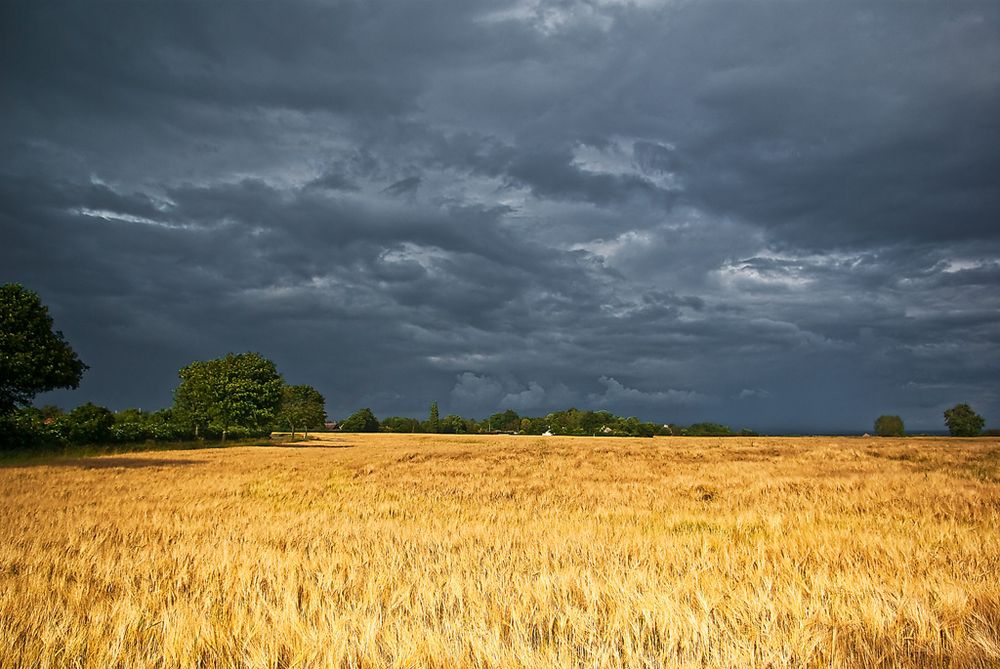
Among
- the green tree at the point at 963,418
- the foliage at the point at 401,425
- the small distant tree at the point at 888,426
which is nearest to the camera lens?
the small distant tree at the point at 888,426

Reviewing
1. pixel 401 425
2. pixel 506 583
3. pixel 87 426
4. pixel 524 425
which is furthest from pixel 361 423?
pixel 506 583

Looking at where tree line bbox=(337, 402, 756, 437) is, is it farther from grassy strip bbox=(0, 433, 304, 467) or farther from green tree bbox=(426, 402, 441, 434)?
grassy strip bbox=(0, 433, 304, 467)

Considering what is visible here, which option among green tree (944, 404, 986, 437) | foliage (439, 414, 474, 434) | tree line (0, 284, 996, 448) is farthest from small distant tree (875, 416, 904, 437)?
foliage (439, 414, 474, 434)

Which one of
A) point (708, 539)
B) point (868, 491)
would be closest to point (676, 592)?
point (708, 539)

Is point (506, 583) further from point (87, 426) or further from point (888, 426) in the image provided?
point (888, 426)

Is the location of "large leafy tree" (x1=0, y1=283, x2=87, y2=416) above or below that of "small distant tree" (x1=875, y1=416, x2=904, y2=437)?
above

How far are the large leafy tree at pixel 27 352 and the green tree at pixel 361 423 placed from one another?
130186 mm

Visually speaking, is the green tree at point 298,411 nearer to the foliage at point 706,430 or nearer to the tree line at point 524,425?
the tree line at point 524,425

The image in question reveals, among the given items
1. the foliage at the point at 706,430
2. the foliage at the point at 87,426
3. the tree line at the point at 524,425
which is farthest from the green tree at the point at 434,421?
the foliage at the point at 87,426

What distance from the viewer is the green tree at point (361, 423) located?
171 m

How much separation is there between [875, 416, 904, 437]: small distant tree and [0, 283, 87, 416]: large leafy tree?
125236 millimetres

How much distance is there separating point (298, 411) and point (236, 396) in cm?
4044

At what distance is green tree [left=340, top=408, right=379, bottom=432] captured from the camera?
562ft

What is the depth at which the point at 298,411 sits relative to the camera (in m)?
116
